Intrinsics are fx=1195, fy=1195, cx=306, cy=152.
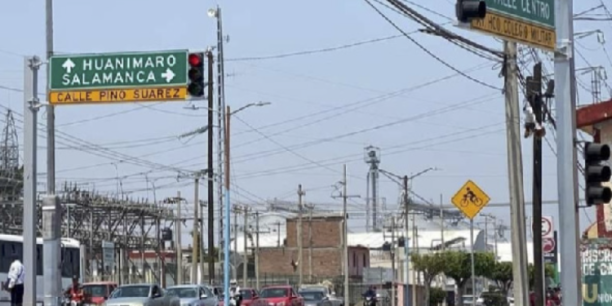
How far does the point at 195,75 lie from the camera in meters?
26.9

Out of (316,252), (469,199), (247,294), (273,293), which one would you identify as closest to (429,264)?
(316,252)

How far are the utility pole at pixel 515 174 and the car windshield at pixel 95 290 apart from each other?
26858mm

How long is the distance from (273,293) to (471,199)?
2503 cm

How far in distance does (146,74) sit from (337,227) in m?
91.8

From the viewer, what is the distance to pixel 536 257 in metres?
30.8

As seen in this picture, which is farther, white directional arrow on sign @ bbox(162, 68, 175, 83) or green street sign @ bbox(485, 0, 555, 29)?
white directional arrow on sign @ bbox(162, 68, 175, 83)

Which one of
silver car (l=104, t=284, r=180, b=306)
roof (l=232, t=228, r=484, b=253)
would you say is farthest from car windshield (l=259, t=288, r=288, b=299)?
roof (l=232, t=228, r=484, b=253)

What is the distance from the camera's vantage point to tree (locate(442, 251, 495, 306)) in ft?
298

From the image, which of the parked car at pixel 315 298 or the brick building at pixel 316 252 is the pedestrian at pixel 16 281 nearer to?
the parked car at pixel 315 298

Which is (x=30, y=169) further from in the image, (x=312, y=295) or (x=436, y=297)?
(x=436, y=297)

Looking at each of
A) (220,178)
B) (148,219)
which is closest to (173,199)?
(148,219)

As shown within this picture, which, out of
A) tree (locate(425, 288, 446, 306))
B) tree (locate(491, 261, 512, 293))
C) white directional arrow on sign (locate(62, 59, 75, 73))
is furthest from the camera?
tree (locate(425, 288, 446, 306))

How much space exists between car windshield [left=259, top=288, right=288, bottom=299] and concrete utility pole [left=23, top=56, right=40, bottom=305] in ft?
91.6

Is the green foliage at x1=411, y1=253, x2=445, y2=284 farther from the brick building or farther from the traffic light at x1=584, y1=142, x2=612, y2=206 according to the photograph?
the traffic light at x1=584, y1=142, x2=612, y2=206
